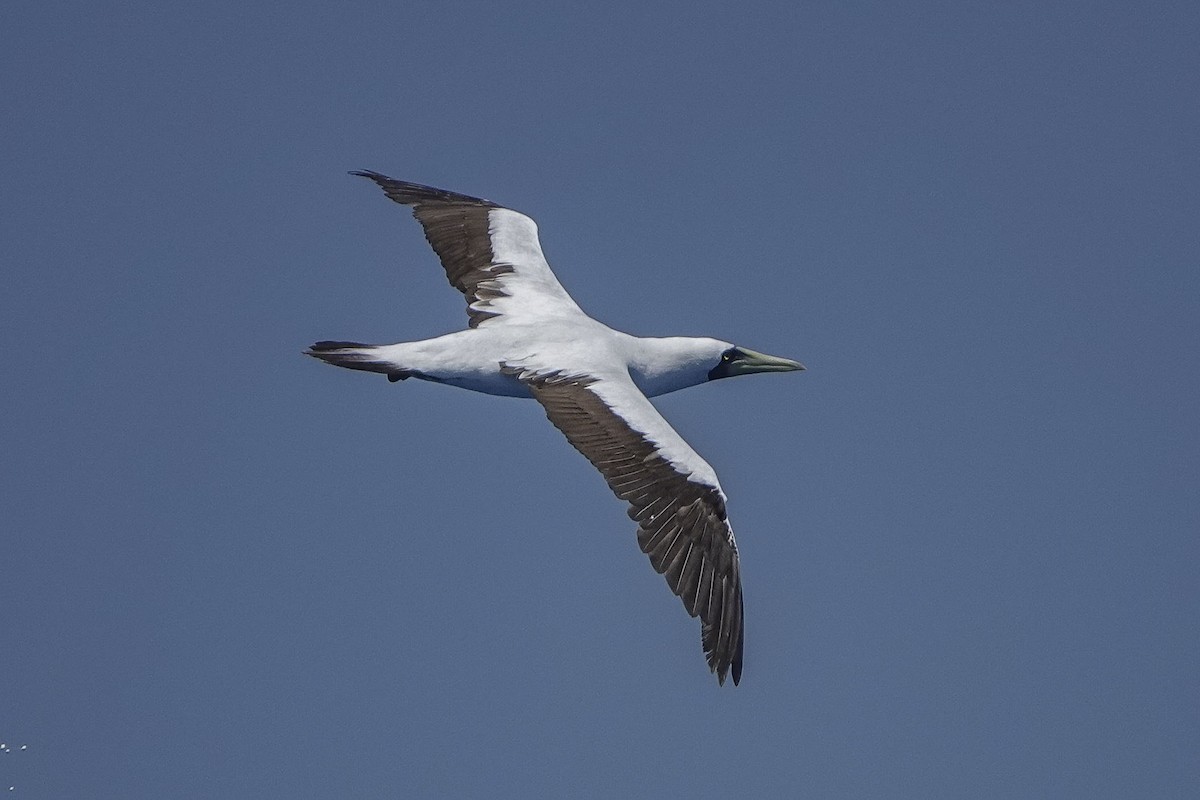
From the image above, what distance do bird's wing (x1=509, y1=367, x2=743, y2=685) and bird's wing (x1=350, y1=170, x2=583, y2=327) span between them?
3.11 meters

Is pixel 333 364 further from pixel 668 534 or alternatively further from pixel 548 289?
pixel 668 534

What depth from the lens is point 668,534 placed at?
60.3ft

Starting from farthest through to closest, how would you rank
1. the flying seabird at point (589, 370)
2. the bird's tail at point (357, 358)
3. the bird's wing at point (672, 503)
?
the bird's tail at point (357, 358)
the flying seabird at point (589, 370)
the bird's wing at point (672, 503)

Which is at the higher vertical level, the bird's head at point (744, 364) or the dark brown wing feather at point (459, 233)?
the dark brown wing feather at point (459, 233)

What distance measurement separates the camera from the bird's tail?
20719 mm

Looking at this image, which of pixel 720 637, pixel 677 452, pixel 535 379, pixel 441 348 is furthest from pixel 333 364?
pixel 720 637

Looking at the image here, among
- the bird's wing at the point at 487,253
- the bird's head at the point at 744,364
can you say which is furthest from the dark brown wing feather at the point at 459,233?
the bird's head at the point at 744,364

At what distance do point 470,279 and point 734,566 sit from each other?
713 centimetres

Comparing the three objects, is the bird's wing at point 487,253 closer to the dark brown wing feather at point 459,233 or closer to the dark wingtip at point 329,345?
the dark brown wing feather at point 459,233

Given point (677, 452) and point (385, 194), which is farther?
point (385, 194)

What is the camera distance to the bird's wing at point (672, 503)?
18047mm

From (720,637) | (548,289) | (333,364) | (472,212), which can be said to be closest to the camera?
(720,637)

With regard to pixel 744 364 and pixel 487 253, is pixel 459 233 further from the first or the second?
pixel 744 364

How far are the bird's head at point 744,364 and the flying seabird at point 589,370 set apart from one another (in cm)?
1
